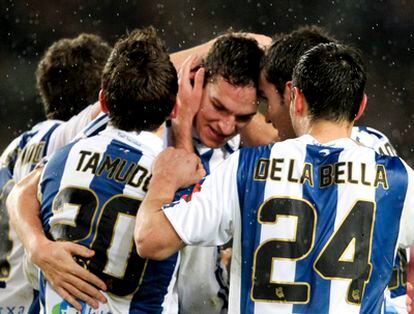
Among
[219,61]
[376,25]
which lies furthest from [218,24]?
[219,61]

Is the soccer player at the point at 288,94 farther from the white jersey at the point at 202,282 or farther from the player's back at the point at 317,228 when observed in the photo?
the player's back at the point at 317,228

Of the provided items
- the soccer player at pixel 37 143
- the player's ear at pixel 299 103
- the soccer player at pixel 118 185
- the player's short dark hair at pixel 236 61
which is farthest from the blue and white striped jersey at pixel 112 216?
the soccer player at pixel 37 143

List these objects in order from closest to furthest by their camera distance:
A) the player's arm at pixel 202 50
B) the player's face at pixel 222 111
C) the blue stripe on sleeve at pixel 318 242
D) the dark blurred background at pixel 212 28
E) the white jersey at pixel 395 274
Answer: the blue stripe on sleeve at pixel 318 242 < the white jersey at pixel 395 274 < the player's face at pixel 222 111 < the player's arm at pixel 202 50 < the dark blurred background at pixel 212 28

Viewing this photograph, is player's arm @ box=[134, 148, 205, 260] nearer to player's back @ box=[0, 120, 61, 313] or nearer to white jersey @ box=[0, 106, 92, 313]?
white jersey @ box=[0, 106, 92, 313]

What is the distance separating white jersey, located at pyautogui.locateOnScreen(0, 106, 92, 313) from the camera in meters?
4.08

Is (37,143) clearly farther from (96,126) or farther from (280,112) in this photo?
(280,112)

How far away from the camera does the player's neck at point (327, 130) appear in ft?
9.36

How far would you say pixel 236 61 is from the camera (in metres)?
3.85

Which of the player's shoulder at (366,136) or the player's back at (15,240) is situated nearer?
the player's shoulder at (366,136)

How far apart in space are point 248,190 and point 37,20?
6593mm

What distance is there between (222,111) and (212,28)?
17.3ft

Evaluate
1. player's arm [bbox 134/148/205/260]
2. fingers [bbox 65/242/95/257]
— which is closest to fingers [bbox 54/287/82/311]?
fingers [bbox 65/242/95/257]

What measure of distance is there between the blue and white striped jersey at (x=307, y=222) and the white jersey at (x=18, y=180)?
1.39 metres

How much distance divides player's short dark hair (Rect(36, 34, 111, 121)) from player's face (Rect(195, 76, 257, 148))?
101cm
